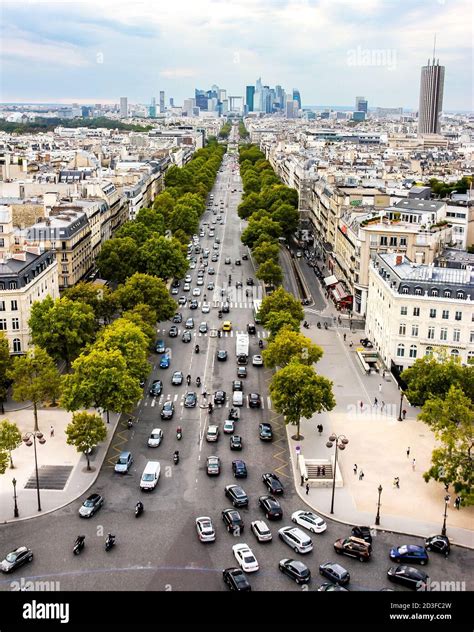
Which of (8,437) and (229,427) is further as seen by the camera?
(229,427)

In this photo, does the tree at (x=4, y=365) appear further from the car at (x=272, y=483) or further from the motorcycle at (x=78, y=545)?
the car at (x=272, y=483)

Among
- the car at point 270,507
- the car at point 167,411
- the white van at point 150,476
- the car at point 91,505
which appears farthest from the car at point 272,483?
the car at point 167,411

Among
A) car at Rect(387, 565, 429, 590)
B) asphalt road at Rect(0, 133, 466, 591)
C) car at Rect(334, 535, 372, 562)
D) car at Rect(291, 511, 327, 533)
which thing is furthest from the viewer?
car at Rect(291, 511, 327, 533)

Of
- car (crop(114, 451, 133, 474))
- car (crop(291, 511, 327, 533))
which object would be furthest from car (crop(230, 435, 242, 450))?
car (crop(291, 511, 327, 533))

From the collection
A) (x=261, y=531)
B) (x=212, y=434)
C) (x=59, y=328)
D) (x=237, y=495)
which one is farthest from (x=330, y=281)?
(x=261, y=531)

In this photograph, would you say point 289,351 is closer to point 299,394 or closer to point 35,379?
point 299,394

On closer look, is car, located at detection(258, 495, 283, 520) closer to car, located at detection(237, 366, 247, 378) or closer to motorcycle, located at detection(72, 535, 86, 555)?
motorcycle, located at detection(72, 535, 86, 555)
